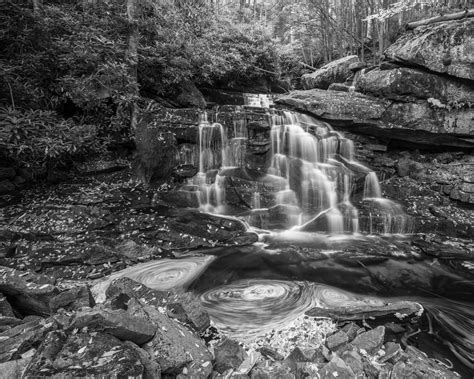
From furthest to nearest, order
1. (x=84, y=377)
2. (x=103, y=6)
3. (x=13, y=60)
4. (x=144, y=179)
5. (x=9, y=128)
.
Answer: (x=103, y=6) < (x=144, y=179) < (x=13, y=60) < (x=9, y=128) < (x=84, y=377)

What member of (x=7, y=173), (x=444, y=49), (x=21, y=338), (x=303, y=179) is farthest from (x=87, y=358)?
(x=444, y=49)

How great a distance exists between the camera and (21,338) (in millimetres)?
2611

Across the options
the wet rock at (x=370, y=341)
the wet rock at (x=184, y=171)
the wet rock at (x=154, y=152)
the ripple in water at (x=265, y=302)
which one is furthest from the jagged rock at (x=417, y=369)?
the wet rock at (x=154, y=152)

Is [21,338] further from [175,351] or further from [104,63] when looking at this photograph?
[104,63]

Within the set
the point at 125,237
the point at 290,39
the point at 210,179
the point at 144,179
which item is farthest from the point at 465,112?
the point at 290,39

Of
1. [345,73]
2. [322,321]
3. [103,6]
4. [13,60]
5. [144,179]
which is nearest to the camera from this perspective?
[322,321]

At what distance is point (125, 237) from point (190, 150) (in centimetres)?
321

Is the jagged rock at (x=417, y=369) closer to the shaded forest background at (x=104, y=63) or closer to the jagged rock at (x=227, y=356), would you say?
the jagged rock at (x=227, y=356)

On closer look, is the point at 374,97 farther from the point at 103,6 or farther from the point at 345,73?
the point at 103,6

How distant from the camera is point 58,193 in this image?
7477 mm

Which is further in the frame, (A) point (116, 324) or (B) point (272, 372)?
(B) point (272, 372)

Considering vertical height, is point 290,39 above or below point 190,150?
above

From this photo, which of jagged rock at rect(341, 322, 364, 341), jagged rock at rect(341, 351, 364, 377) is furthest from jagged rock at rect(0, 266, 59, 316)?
jagged rock at rect(341, 322, 364, 341)

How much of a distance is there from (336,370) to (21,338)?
3141mm
